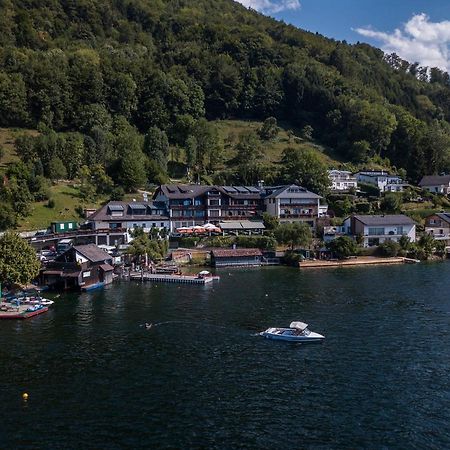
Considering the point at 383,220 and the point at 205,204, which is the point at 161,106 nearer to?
the point at 205,204

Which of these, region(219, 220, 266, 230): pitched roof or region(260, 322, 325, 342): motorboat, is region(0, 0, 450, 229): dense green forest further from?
region(260, 322, 325, 342): motorboat

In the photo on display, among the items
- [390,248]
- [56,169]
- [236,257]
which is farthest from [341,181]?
[56,169]

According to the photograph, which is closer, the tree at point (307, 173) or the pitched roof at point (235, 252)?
the pitched roof at point (235, 252)

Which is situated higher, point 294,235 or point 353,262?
point 294,235

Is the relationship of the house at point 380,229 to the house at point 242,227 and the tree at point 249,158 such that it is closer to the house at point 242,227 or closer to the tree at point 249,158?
the house at point 242,227

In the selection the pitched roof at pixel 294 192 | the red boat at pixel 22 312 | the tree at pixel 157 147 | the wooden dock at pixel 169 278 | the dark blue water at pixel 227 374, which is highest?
the tree at pixel 157 147

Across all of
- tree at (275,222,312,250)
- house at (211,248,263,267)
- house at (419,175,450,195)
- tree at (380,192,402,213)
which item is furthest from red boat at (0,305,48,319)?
house at (419,175,450,195)

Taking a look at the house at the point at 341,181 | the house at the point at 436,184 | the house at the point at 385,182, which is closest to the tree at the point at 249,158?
the house at the point at 341,181
